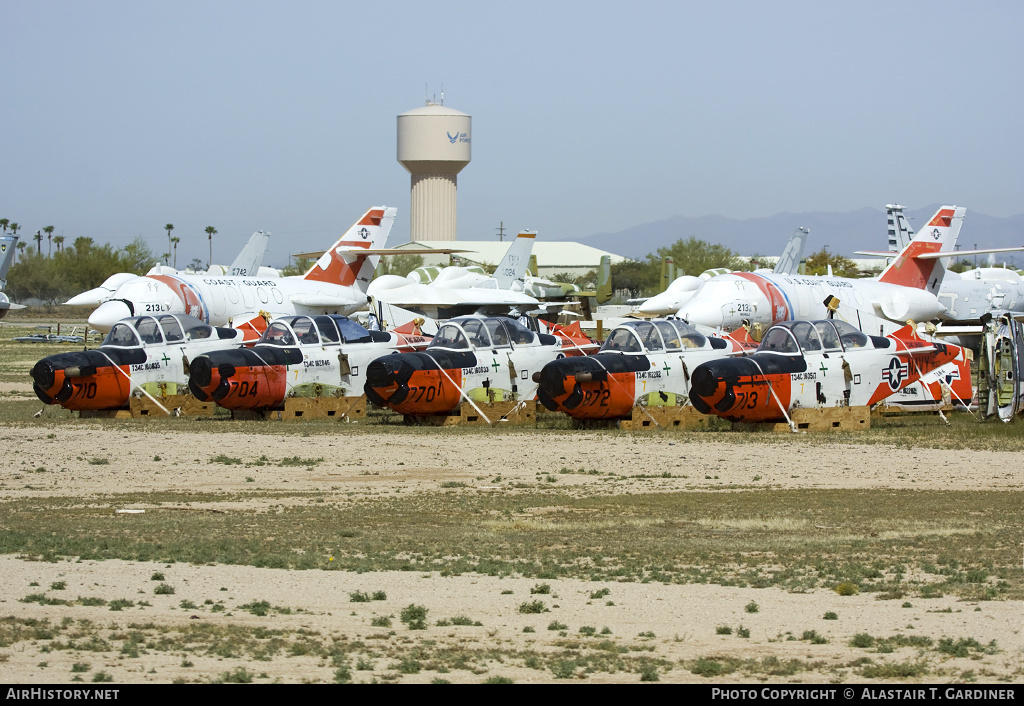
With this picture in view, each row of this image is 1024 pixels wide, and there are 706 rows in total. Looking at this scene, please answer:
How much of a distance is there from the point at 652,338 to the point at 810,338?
2.94 m

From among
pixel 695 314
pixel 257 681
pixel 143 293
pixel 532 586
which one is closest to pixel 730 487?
pixel 532 586

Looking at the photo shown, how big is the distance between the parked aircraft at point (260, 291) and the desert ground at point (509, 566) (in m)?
17.2

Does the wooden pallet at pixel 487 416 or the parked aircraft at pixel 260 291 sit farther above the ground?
the parked aircraft at pixel 260 291

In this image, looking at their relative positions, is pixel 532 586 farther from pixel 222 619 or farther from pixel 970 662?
pixel 970 662

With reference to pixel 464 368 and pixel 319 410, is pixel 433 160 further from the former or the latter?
pixel 464 368

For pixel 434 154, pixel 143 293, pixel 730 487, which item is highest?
pixel 434 154

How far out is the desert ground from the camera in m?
7.38

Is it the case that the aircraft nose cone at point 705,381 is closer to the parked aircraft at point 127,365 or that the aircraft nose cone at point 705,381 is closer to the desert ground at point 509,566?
the desert ground at point 509,566

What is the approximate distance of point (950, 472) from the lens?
16.9m

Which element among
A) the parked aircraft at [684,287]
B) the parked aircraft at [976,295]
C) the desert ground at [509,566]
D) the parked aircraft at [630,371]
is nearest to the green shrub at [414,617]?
the desert ground at [509,566]

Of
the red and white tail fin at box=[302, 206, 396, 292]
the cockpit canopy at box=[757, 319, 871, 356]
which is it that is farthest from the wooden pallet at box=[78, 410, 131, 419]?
the red and white tail fin at box=[302, 206, 396, 292]

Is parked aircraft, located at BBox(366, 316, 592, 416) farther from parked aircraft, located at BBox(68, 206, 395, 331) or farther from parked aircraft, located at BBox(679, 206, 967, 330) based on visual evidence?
parked aircraft, located at BBox(679, 206, 967, 330)

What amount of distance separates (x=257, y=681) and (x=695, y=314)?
2845cm

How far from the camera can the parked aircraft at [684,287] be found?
39719 mm
